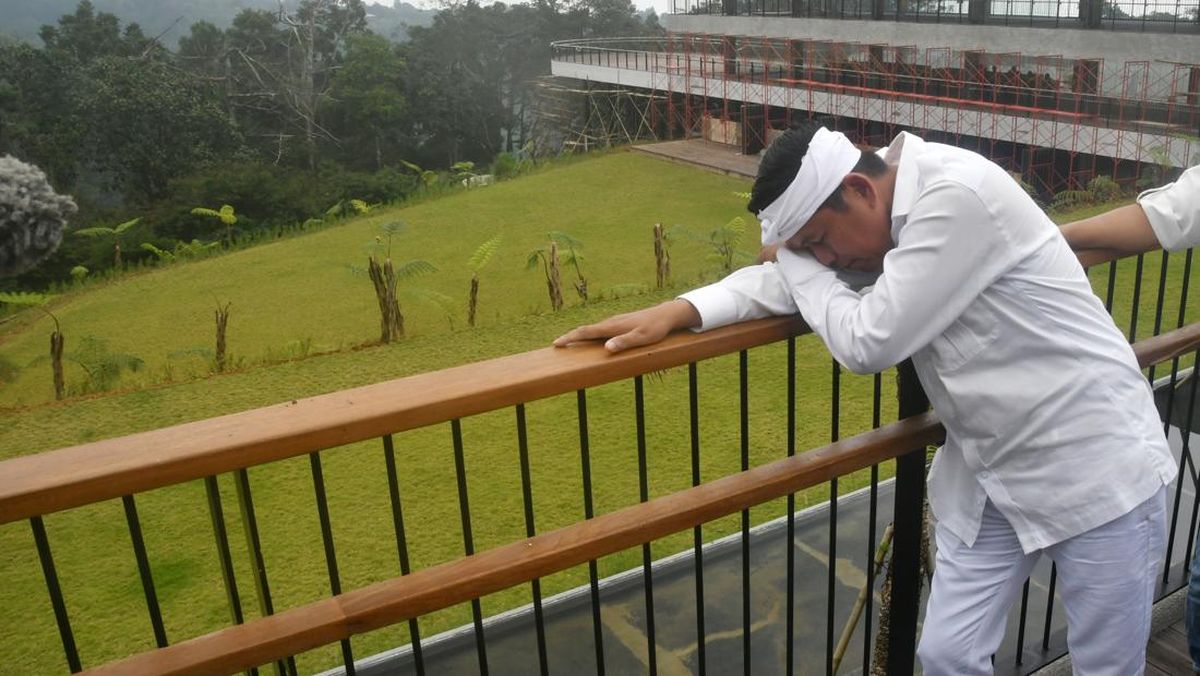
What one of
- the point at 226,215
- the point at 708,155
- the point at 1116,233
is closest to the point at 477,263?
the point at 226,215

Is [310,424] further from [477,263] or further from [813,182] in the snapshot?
[477,263]

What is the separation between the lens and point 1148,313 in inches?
248

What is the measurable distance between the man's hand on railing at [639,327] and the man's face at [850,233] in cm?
18

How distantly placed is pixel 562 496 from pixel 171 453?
3.71 m

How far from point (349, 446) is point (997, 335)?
482cm

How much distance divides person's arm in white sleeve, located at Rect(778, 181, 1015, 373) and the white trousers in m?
0.36

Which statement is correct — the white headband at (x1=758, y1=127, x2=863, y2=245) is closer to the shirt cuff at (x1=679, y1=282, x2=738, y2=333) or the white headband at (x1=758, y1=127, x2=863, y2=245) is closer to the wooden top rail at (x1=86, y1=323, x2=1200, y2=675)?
the shirt cuff at (x1=679, y1=282, x2=738, y2=333)

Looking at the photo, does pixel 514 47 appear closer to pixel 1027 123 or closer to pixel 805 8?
pixel 805 8

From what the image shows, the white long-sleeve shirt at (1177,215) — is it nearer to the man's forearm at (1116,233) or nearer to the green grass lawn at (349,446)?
the man's forearm at (1116,233)

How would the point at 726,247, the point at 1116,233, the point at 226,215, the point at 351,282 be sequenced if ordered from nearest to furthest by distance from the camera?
the point at 1116,233, the point at 726,247, the point at 351,282, the point at 226,215

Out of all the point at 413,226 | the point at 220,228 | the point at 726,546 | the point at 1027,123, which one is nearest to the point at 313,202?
the point at 220,228

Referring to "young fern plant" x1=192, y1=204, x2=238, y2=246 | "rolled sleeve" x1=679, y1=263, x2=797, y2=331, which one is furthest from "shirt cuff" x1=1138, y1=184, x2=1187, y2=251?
"young fern plant" x1=192, y1=204, x2=238, y2=246

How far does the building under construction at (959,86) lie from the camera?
1386 centimetres

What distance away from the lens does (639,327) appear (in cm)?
132
